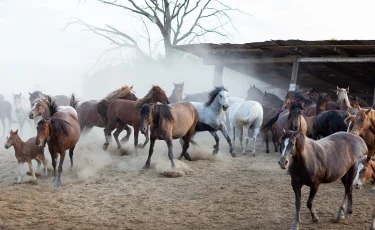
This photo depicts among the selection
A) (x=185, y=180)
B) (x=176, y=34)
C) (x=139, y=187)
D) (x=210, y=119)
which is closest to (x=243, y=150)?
(x=210, y=119)

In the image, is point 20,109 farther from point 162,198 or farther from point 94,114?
point 162,198

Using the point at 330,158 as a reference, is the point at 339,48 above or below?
above

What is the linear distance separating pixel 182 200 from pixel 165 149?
5595 millimetres

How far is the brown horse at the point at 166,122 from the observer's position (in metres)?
9.92

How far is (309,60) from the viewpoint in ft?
52.4

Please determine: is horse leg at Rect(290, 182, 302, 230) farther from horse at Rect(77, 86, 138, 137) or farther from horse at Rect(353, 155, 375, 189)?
horse at Rect(77, 86, 138, 137)

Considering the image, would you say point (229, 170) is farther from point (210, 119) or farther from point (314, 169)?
point (314, 169)

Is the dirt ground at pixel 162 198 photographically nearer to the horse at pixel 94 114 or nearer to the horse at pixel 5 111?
the horse at pixel 94 114

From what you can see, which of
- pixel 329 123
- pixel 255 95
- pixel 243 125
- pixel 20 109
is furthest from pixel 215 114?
pixel 20 109

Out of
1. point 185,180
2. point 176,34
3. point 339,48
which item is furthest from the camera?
point 176,34

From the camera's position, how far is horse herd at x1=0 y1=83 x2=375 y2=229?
5887 millimetres

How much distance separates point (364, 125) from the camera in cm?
838

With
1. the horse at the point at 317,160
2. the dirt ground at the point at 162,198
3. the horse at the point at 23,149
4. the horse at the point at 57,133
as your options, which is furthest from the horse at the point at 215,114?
the horse at the point at 317,160

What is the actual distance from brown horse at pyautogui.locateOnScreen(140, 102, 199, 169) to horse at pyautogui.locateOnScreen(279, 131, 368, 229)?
4.36m
